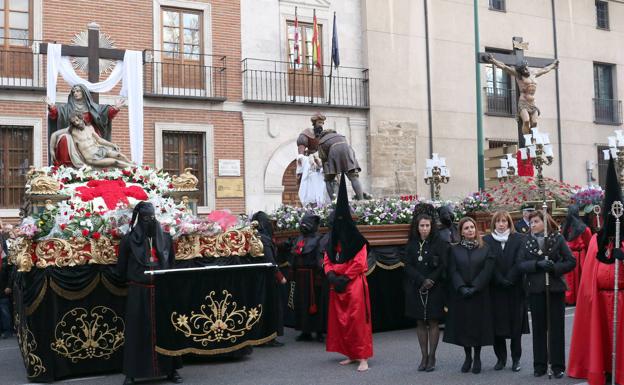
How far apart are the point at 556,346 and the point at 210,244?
403cm

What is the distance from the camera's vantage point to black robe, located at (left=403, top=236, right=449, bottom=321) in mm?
7797

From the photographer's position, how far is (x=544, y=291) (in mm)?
7332

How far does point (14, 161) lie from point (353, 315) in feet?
42.5

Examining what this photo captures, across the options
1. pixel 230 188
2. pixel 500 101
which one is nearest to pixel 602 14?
pixel 500 101

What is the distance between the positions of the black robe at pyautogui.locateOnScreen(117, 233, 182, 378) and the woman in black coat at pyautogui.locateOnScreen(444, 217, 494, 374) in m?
3.06

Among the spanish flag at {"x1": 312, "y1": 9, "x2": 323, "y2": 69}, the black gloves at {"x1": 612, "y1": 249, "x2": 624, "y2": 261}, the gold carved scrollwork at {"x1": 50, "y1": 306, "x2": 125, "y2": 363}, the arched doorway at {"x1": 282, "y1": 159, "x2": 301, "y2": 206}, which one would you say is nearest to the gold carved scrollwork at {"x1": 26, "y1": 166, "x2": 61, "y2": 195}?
the gold carved scrollwork at {"x1": 50, "y1": 306, "x2": 125, "y2": 363}

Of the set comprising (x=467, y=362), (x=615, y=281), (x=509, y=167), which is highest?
(x=509, y=167)

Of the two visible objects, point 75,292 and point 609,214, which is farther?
point 75,292

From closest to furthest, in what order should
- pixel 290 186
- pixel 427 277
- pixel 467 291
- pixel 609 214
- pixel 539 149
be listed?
pixel 609 214 → pixel 467 291 → pixel 427 277 → pixel 539 149 → pixel 290 186

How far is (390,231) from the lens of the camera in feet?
35.5

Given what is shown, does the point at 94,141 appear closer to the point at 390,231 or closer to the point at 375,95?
the point at 390,231

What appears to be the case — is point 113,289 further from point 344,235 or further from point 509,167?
point 509,167

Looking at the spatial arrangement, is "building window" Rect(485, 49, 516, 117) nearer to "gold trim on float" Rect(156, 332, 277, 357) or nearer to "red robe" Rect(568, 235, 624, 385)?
"gold trim on float" Rect(156, 332, 277, 357)

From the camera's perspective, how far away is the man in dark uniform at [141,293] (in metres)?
7.41
